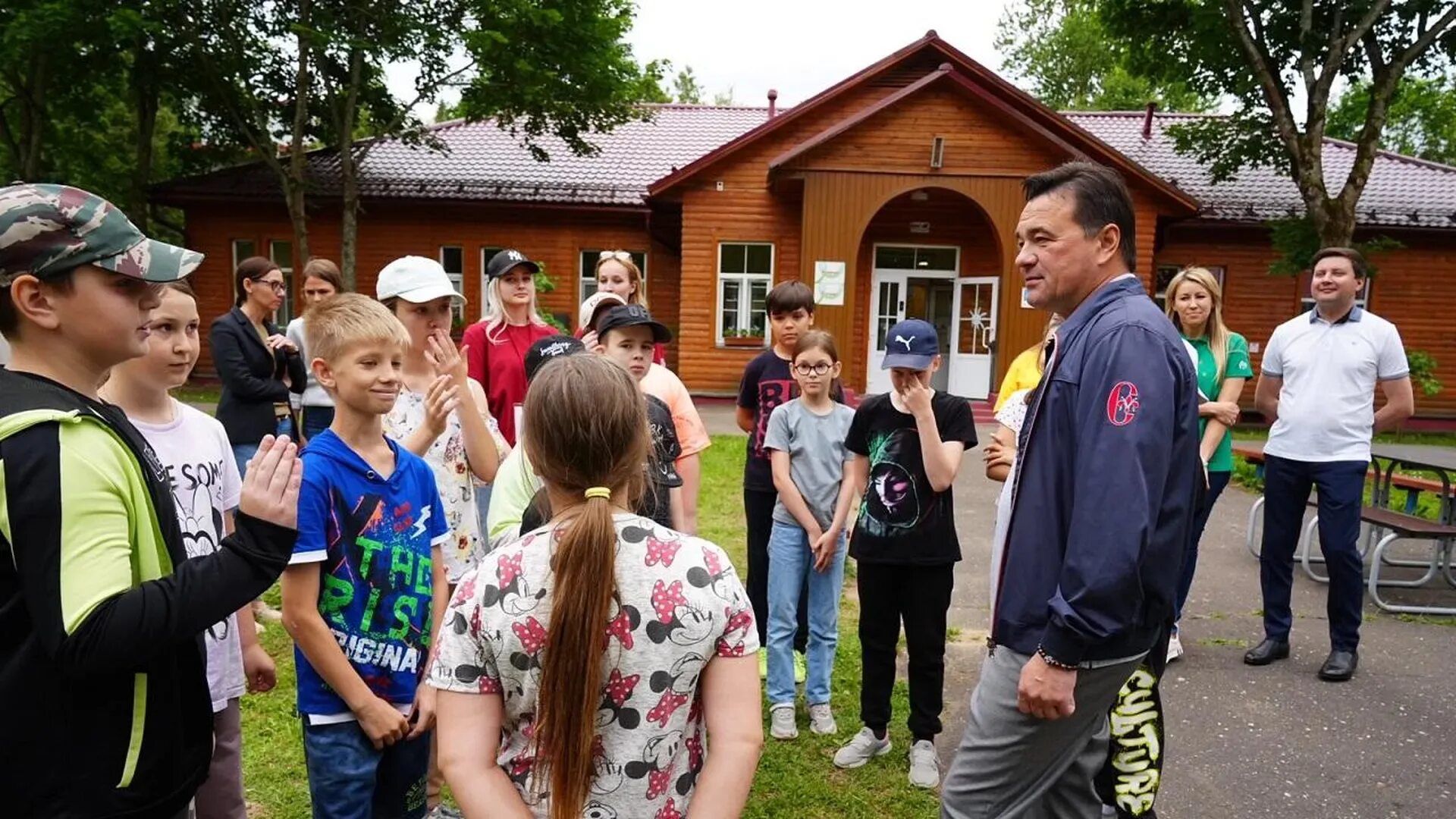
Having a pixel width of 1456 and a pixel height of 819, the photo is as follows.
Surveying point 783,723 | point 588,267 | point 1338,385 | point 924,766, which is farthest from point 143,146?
point 1338,385

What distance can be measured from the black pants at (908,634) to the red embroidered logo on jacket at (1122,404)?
4.71ft

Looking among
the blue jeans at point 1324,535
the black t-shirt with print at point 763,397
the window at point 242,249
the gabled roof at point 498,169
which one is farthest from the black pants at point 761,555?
the window at point 242,249

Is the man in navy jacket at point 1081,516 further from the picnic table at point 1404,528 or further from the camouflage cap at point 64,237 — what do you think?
the picnic table at point 1404,528

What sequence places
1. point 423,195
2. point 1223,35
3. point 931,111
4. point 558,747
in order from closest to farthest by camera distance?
point 558,747 < point 1223,35 < point 931,111 < point 423,195

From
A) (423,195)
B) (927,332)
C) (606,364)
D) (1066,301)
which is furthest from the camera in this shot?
(423,195)

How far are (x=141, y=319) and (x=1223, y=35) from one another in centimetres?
1657

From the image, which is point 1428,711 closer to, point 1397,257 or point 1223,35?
point 1223,35

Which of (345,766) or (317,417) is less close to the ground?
A: (317,417)

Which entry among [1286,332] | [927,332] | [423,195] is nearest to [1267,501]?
[1286,332]

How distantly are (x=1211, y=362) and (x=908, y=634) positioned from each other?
2.59 m

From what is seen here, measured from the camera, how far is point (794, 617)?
3906 mm

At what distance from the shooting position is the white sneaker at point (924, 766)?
339 cm

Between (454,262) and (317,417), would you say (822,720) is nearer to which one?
(317,417)

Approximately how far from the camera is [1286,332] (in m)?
4.89
